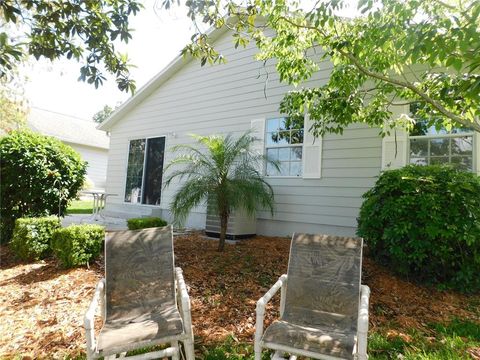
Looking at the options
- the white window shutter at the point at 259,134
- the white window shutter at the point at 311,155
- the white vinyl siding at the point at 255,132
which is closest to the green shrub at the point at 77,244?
the white vinyl siding at the point at 255,132

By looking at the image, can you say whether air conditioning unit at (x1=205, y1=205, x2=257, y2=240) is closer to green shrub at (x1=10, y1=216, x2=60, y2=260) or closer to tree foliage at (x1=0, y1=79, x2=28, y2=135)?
green shrub at (x1=10, y1=216, x2=60, y2=260)

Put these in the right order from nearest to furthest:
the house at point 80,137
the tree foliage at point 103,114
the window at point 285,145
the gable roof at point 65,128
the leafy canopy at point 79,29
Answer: the leafy canopy at point 79,29 < the window at point 285,145 < the gable roof at point 65,128 < the house at point 80,137 < the tree foliage at point 103,114

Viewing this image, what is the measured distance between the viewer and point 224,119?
25.8 ft

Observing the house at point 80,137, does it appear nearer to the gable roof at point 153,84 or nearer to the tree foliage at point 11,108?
the tree foliage at point 11,108

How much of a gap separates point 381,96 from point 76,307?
4.83m

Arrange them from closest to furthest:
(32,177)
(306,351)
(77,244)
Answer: (306,351)
(77,244)
(32,177)

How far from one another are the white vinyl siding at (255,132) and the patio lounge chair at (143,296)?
13.1 ft

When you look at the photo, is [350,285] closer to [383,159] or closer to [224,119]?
[383,159]

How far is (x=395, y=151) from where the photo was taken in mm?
5352

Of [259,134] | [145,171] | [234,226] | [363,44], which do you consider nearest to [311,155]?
[259,134]

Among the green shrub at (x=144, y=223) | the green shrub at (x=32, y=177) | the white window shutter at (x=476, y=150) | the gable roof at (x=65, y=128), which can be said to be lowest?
the green shrub at (x=144, y=223)

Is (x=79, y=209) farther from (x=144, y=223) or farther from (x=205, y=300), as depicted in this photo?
(x=205, y=300)

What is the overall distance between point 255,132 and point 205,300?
14.6 feet

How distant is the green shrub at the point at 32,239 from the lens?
489cm
